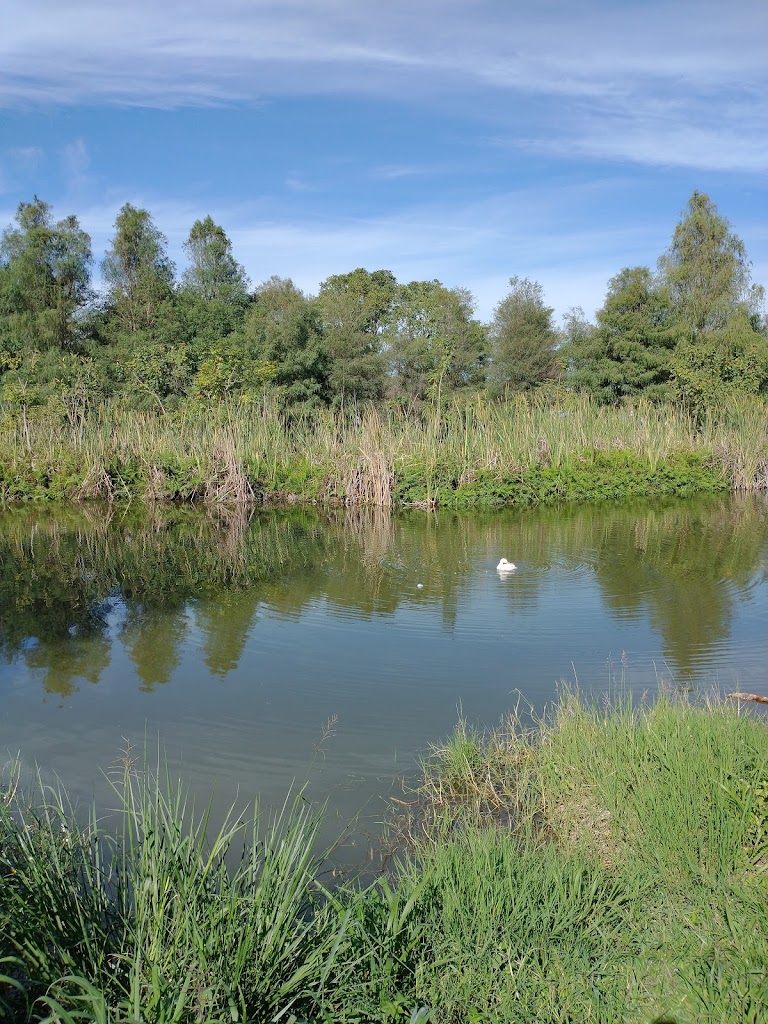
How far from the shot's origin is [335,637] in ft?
21.1

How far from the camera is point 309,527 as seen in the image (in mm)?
11805

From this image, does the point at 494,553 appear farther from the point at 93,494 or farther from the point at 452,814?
the point at 93,494

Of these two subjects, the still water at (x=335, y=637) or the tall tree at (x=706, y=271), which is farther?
the tall tree at (x=706, y=271)

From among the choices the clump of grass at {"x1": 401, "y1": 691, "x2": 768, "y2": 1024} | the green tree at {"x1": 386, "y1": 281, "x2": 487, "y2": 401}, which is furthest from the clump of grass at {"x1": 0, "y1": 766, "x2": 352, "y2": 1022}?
the green tree at {"x1": 386, "y1": 281, "x2": 487, "y2": 401}

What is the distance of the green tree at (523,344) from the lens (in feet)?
98.5

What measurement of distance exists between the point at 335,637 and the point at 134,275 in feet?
93.5

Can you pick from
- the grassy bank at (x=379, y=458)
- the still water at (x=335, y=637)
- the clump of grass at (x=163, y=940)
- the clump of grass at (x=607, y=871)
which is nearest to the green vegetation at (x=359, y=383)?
the grassy bank at (x=379, y=458)

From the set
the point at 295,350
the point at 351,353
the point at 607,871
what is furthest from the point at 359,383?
the point at 607,871

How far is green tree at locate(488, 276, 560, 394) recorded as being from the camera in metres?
30.0

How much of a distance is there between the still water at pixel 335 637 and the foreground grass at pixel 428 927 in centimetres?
115

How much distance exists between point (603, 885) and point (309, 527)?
927cm

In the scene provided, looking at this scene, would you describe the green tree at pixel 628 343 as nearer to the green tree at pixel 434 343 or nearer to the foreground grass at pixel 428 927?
the green tree at pixel 434 343

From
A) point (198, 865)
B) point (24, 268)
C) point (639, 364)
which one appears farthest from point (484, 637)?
point (24, 268)

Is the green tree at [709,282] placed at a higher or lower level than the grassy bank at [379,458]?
higher
